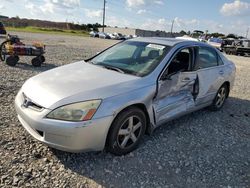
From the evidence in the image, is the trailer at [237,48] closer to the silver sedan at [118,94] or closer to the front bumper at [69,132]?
the silver sedan at [118,94]

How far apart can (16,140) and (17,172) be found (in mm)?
812

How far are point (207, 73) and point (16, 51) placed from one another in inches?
275

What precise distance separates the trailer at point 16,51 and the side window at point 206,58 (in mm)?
6363

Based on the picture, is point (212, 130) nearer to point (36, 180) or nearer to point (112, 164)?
point (112, 164)

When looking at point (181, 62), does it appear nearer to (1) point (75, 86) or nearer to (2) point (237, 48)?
(1) point (75, 86)

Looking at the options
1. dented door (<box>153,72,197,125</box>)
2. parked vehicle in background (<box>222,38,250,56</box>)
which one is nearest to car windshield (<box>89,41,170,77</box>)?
dented door (<box>153,72,197,125</box>)

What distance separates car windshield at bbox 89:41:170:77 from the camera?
405 cm

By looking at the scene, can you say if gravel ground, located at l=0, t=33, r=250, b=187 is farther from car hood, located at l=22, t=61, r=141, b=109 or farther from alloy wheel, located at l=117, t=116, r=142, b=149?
car hood, located at l=22, t=61, r=141, b=109

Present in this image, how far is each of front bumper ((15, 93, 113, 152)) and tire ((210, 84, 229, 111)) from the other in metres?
3.30

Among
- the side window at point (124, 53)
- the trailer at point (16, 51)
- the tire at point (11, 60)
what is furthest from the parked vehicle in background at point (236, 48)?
the side window at point (124, 53)

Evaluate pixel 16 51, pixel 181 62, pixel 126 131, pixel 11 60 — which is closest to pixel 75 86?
pixel 126 131

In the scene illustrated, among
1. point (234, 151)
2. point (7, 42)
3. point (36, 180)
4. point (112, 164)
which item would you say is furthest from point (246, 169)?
point (7, 42)

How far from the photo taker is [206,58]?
5289mm

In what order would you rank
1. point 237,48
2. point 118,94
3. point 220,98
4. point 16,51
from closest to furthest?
point 118,94 < point 220,98 < point 16,51 < point 237,48
